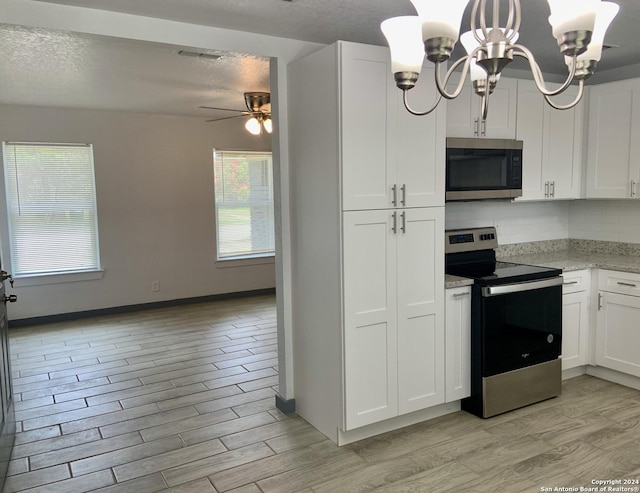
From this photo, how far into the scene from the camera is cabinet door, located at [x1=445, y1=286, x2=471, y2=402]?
3.18m

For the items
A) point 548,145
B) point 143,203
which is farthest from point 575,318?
point 143,203

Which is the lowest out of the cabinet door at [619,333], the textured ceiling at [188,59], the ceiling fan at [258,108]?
the cabinet door at [619,333]

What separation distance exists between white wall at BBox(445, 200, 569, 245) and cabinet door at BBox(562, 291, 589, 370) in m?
0.70

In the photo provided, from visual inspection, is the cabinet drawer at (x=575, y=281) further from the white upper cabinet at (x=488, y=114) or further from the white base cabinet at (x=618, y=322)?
the white upper cabinet at (x=488, y=114)

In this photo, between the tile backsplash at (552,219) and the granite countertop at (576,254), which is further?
the tile backsplash at (552,219)

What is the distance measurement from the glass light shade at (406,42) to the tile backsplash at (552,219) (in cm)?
212

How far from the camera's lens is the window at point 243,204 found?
696 centimetres

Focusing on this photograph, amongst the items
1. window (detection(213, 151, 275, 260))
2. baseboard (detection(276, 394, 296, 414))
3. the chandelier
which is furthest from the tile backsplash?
window (detection(213, 151, 275, 260))

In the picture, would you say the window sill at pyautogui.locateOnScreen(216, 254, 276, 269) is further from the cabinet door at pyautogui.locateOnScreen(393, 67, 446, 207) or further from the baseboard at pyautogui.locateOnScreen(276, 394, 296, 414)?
the cabinet door at pyautogui.locateOnScreen(393, 67, 446, 207)

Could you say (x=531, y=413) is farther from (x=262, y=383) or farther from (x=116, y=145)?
(x=116, y=145)

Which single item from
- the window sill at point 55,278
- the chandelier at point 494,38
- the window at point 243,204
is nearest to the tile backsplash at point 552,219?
the chandelier at point 494,38

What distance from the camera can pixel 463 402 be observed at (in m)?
3.35

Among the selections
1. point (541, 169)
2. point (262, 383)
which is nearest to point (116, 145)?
point (262, 383)

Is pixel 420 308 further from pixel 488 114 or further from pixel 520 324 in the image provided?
pixel 488 114
